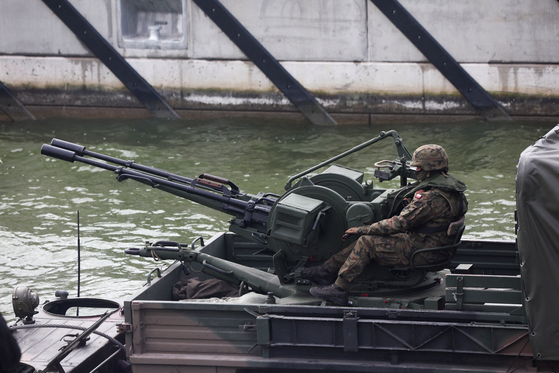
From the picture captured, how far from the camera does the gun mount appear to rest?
6188mm

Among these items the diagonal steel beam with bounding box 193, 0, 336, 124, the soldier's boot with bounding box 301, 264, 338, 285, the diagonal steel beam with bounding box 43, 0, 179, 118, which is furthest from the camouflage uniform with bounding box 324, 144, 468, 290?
the diagonal steel beam with bounding box 43, 0, 179, 118

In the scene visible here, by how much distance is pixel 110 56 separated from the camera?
57.4 ft

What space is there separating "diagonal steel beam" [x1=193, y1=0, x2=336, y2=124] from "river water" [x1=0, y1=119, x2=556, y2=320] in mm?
779

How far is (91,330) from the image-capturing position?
20.4 feet

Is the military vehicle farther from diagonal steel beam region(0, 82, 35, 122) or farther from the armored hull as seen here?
diagonal steel beam region(0, 82, 35, 122)

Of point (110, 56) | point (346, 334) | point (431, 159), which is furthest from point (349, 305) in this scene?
point (110, 56)

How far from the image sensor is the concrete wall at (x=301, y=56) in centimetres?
1598

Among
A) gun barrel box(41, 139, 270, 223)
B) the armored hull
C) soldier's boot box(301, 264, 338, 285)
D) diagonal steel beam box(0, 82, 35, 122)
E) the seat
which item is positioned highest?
diagonal steel beam box(0, 82, 35, 122)

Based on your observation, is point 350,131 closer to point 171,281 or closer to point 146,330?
point 171,281

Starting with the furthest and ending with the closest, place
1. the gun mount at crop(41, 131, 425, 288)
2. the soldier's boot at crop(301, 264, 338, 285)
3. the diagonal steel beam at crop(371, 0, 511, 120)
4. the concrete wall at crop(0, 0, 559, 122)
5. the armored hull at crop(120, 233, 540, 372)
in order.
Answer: the diagonal steel beam at crop(371, 0, 511, 120), the concrete wall at crop(0, 0, 559, 122), the soldier's boot at crop(301, 264, 338, 285), the gun mount at crop(41, 131, 425, 288), the armored hull at crop(120, 233, 540, 372)

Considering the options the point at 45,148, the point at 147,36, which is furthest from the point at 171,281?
the point at 147,36

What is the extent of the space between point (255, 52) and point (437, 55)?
4311mm

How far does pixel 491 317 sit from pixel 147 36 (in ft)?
48.2

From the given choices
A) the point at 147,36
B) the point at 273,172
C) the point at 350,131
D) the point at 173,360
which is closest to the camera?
the point at 173,360
